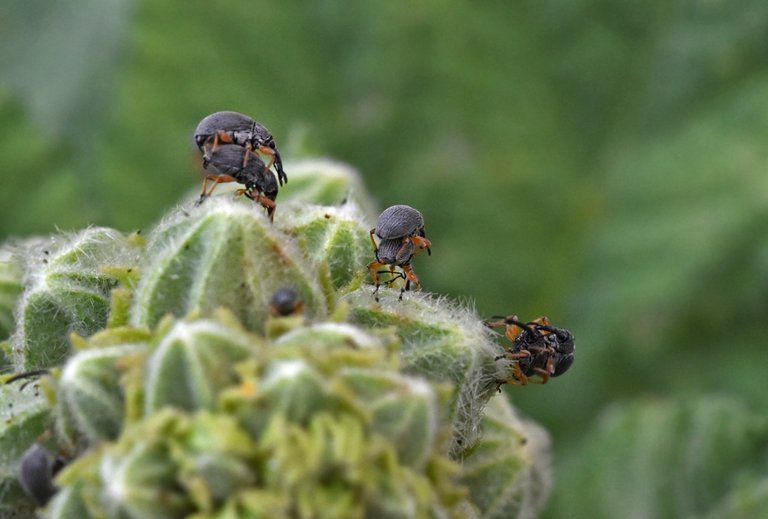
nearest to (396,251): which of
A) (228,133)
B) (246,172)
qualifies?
(246,172)

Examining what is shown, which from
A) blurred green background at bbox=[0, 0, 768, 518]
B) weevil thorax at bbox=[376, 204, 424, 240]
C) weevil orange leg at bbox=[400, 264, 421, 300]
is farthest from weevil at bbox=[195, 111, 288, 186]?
blurred green background at bbox=[0, 0, 768, 518]

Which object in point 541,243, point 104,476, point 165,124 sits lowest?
point 104,476

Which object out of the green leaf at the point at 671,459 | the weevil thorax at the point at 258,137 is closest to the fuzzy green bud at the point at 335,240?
the weevil thorax at the point at 258,137

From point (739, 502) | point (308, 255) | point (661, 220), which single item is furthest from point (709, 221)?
point (308, 255)

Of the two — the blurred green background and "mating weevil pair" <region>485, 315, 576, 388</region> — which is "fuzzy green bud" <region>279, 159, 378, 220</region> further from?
the blurred green background

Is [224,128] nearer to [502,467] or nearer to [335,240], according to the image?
[335,240]

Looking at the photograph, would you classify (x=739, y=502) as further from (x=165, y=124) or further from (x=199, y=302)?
(x=165, y=124)
